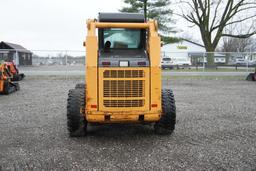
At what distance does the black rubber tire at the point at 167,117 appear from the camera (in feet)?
20.1

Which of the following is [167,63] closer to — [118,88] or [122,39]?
[122,39]

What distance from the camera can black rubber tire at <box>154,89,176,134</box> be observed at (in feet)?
20.1

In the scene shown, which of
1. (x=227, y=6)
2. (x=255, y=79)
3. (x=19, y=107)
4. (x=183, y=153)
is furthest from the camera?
(x=227, y=6)

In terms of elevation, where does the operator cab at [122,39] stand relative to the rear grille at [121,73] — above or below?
above

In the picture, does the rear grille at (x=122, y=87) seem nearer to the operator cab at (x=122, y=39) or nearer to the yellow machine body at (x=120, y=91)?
the yellow machine body at (x=120, y=91)

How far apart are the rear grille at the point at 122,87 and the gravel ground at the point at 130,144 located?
30.1 inches

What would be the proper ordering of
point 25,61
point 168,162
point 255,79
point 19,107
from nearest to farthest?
point 168,162
point 19,107
point 255,79
point 25,61

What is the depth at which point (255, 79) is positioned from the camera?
68.2ft

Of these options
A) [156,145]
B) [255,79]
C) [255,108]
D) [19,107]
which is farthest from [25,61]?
[156,145]

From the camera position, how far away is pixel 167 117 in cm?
614

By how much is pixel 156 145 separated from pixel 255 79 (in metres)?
17.1

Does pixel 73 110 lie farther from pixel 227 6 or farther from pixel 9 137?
pixel 227 6

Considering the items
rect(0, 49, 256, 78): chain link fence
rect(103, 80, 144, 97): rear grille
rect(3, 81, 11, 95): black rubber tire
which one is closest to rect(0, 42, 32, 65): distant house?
rect(0, 49, 256, 78): chain link fence

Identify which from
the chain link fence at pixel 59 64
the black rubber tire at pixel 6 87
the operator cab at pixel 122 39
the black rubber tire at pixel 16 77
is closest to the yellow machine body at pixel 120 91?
the operator cab at pixel 122 39
